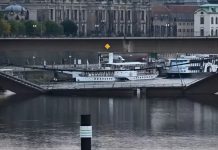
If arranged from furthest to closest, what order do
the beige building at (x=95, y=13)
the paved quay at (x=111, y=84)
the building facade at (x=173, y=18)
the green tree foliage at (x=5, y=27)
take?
1. the building facade at (x=173, y=18)
2. the beige building at (x=95, y=13)
3. the green tree foliage at (x=5, y=27)
4. the paved quay at (x=111, y=84)

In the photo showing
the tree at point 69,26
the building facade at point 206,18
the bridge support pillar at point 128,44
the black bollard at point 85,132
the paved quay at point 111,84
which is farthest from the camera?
the building facade at point 206,18

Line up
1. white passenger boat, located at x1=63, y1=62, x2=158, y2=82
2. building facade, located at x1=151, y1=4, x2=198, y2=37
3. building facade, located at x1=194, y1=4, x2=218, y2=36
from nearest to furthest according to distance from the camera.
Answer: white passenger boat, located at x1=63, y1=62, x2=158, y2=82, building facade, located at x1=194, y1=4, x2=218, y2=36, building facade, located at x1=151, y1=4, x2=198, y2=37

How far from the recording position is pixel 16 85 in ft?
155

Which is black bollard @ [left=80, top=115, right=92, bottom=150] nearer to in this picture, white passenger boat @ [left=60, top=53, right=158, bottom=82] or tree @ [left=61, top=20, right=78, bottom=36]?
white passenger boat @ [left=60, top=53, right=158, bottom=82]

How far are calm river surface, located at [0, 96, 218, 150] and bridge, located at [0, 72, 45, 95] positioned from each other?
1.87 meters

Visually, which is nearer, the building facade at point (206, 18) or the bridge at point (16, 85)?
the bridge at point (16, 85)

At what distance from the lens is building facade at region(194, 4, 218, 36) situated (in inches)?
3081

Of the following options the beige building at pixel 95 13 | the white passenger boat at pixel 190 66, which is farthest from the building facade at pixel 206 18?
the white passenger boat at pixel 190 66

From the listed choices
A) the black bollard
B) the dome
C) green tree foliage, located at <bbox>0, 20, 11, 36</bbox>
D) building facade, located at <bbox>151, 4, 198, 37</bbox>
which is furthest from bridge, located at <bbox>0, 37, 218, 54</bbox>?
building facade, located at <bbox>151, 4, 198, 37</bbox>

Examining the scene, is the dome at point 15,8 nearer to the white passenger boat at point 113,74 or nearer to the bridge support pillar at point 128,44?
the white passenger boat at point 113,74

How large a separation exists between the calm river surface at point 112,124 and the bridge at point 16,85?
1870mm

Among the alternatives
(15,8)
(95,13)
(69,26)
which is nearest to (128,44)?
(69,26)

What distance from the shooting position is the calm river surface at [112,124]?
28.5 m

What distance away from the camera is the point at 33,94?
47.0 m
